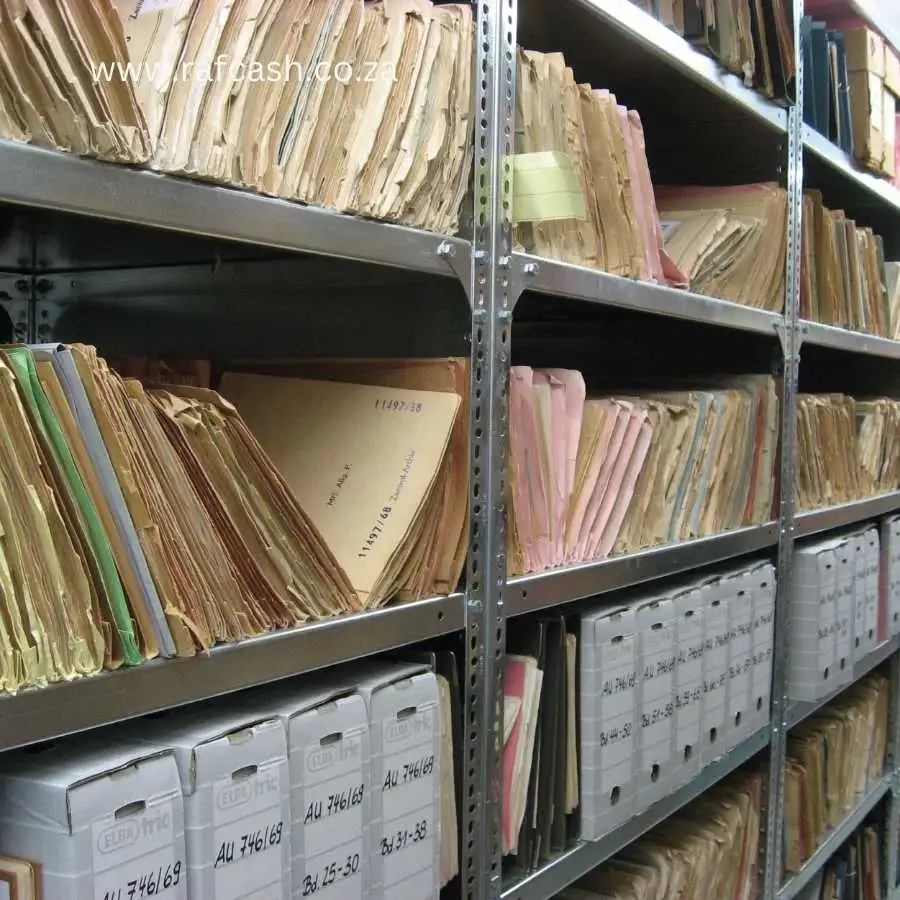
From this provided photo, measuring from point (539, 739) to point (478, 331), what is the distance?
20.7 inches

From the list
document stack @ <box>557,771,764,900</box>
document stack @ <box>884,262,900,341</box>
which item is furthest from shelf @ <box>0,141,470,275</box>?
document stack @ <box>884,262,900,341</box>

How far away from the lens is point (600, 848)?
138 cm

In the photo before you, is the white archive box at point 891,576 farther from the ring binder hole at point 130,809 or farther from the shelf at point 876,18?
the ring binder hole at point 130,809

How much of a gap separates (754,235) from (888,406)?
101 centimetres

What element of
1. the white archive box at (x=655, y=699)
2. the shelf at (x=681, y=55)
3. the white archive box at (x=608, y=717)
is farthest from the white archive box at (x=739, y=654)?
the shelf at (x=681, y=55)

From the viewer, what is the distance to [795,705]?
2.12m

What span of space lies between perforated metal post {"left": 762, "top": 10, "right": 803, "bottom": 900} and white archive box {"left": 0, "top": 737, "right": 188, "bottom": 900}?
1477 mm

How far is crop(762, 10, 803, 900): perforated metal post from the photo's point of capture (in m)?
1.95

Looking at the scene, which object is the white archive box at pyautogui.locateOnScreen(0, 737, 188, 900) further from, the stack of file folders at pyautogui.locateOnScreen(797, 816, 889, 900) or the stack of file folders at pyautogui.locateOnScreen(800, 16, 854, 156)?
the stack of file folders at pyautogui.locateOnScreen(797, 816, 889, 900)

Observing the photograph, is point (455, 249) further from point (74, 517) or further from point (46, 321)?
point (46, 321)

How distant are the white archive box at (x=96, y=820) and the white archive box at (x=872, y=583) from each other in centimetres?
199

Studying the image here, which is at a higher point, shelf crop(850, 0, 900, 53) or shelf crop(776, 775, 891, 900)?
A: shelf crop(850, 0, 900, 53)

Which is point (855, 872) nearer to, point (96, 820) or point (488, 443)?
point (488, 443)

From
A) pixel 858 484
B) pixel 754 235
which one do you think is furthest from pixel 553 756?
pixel 858 484
